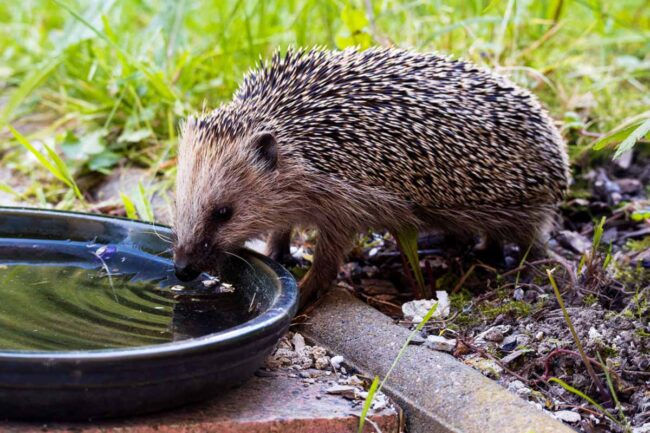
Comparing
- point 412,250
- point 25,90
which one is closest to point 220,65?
point 25,90

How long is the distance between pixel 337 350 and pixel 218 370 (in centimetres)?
99

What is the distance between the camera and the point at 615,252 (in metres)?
5.05

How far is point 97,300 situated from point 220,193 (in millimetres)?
817

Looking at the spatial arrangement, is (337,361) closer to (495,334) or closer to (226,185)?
(495,334)

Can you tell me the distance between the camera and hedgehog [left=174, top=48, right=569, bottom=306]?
440 cm

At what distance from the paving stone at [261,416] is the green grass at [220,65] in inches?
109

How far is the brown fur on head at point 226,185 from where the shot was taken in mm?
4219

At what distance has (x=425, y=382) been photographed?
3.48m

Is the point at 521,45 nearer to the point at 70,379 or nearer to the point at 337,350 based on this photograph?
the point at 337,350

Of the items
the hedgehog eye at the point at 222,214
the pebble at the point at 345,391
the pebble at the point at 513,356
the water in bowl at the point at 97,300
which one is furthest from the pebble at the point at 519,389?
the hedgehog eye at the point at 222,214

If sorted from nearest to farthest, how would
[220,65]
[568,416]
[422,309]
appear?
1. [568,416]
2. [422,309]
3. [220,65]

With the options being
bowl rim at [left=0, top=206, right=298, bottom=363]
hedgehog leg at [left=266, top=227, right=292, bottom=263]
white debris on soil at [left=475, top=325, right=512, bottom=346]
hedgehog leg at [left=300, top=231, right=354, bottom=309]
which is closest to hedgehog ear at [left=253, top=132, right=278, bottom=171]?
hedgehog leg at [left=300, top=231, right=354, bottom=309]

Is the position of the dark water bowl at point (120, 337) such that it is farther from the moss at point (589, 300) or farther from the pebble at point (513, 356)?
the moss at point (589, 300)

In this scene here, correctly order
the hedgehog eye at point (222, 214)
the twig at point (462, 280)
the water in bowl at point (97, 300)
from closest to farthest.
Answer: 1. the water in bowl at point (97, 300)
2. the hedgehog eye at point (222, 214)
3. the twig at point (462, 280)
